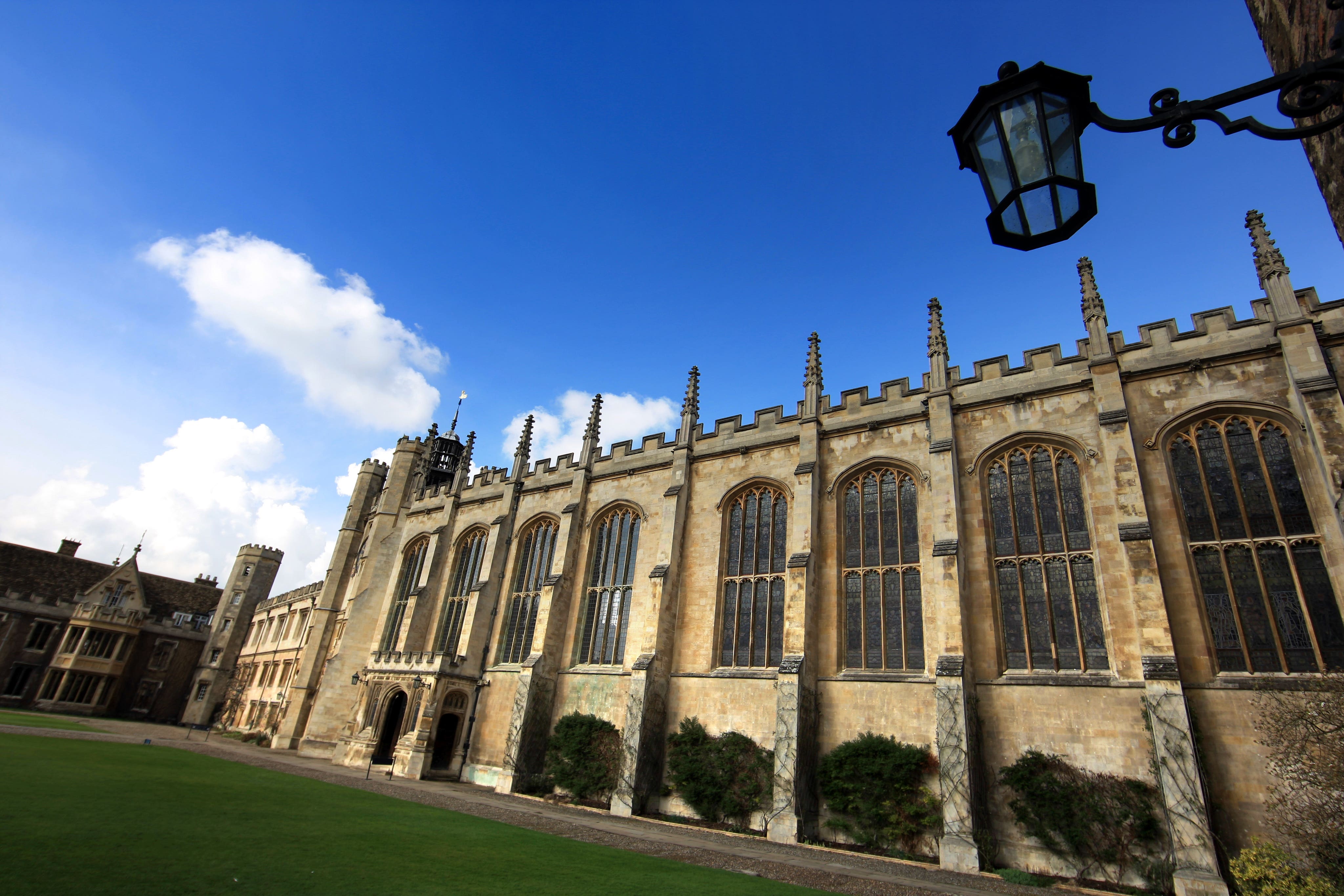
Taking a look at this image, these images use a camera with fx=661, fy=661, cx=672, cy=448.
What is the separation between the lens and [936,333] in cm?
1994

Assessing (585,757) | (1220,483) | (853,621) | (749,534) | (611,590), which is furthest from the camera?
(611,590)

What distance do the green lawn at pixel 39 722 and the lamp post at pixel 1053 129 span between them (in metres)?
31.8

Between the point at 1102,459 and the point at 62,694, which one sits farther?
the point at 62,694

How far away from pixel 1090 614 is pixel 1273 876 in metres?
5.92

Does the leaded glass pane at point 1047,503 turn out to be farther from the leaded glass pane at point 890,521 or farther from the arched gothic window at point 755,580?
the arched gothic window at point 755,580

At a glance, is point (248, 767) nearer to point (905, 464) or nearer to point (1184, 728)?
point (905, 464)

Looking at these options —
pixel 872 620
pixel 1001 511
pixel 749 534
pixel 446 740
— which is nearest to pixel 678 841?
pixel 872 620

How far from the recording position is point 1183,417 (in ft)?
51.5

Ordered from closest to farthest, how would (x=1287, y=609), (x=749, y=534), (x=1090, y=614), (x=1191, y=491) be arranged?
1. (x=1287, y=609)
2. (x=1191, y=491)
3. (x=1090, y=614)
4. (x=749, y=534)

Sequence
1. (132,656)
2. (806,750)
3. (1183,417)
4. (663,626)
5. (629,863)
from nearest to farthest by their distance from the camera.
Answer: (629,863) < (1183,417) < (806,750) < (663,626) < (132,656)

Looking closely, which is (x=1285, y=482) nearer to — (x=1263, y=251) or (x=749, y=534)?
(x=1263, y=251)

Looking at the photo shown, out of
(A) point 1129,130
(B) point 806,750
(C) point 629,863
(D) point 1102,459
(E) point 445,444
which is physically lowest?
(C) point 629,863

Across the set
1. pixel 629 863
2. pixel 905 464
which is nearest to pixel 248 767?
pixel 629 863

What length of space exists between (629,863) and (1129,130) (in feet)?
35.9
